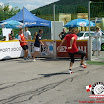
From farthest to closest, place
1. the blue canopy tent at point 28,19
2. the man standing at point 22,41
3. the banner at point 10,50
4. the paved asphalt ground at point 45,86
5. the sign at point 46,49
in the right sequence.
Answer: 1. the blue canopy tent at point 28,19
2. the sign at point 46,49
3. the banner at point 10,50
4. the man standing at point 22,41
5. the paved asphalt ground at point 45,86

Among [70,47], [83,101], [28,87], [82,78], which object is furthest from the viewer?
[70,47]

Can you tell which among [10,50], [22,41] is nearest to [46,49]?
[22,41]

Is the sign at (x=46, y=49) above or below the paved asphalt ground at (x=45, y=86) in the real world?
above

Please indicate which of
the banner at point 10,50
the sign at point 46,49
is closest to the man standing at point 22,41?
the banner at point 10,50

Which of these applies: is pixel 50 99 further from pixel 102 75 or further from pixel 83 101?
pixel 102 75

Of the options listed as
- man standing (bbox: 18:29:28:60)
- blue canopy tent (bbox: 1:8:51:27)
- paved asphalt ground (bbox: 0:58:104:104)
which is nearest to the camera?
paved asphalt ground (bbox: 0:58:104:104)

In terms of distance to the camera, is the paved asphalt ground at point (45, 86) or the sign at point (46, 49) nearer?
the paved asphalt ground at point (45, 86)

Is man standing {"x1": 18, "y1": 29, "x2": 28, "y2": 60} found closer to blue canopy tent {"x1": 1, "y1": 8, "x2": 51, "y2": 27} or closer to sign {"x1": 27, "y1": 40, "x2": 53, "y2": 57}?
sign {"x1": 27, "y1": 40, "x2": 53, "y2": 57}

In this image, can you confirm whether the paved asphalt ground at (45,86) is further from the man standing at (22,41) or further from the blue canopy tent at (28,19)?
the blue canopy tent at (28,19)

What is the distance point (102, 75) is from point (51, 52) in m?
5.68

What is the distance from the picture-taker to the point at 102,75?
8.55 m

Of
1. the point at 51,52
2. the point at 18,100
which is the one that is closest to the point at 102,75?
the point at 18,100

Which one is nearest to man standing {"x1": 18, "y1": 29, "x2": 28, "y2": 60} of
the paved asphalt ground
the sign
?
the sign

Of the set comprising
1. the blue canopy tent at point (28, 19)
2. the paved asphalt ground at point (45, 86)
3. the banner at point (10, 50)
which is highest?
the blue canopy tent at point (28, 19)
